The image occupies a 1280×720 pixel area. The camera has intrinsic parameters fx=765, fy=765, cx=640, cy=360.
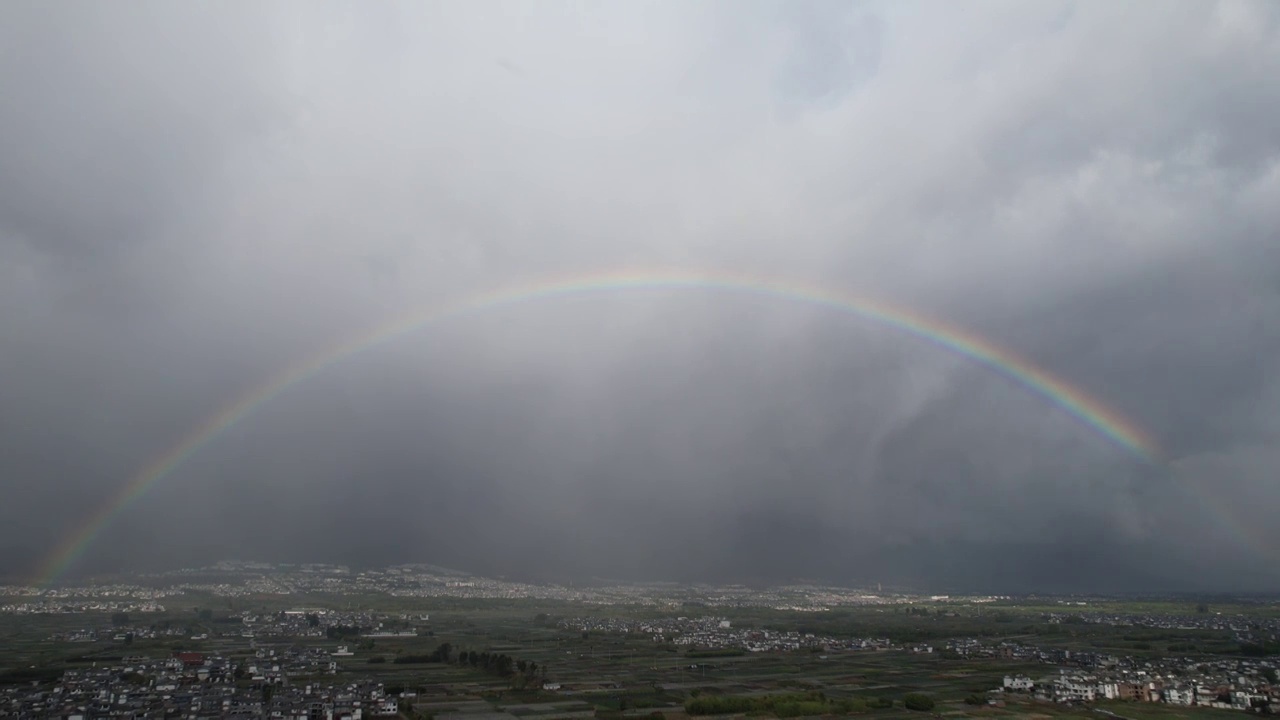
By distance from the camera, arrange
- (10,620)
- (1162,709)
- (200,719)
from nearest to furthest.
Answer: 1. (200,719)
2. (1162,709)
3. (10,620)

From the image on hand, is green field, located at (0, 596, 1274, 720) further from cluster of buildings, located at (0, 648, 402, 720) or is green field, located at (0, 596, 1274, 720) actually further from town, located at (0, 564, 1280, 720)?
cluster of buildings, located at (0, 648, 402, 720)

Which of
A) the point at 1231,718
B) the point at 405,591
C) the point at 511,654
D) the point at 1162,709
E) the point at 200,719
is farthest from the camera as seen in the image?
the point at 405,591

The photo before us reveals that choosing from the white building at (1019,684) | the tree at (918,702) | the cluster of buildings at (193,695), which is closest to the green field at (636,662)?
the tree at (918,702)

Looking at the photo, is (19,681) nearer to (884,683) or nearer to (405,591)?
(884,683)

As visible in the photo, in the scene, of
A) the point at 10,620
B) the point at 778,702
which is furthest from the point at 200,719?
the point at 10,620

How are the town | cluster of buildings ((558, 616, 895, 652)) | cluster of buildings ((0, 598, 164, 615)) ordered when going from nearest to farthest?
the town < cluster of buildings ((558, 616, 895, 652)) < cluster of buildings ((0, 598, 164, 615))

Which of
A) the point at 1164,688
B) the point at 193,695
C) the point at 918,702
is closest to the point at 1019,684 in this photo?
the point at 1164,688

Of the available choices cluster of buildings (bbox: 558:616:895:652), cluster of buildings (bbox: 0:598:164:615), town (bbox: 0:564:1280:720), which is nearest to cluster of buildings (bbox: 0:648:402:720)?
town (bbox: 0:564:1280:720)

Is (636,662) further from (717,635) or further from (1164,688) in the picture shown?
(1164,688)
